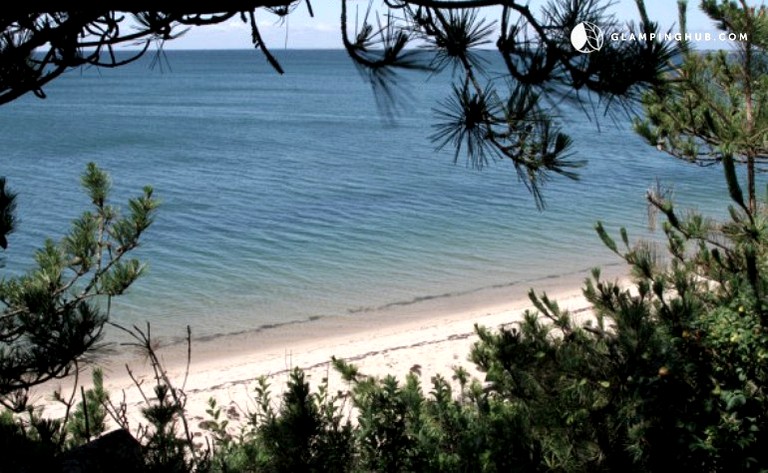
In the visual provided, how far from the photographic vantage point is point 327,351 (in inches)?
439

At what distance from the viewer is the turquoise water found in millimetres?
14008

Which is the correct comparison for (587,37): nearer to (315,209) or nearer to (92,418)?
(92,418)

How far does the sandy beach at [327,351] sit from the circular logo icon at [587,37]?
18.5 ft

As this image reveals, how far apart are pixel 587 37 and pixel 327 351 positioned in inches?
348

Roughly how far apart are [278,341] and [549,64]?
9538 mm

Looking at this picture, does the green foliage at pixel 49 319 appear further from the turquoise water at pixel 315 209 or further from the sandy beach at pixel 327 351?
the sandy beach at pixel 327 351

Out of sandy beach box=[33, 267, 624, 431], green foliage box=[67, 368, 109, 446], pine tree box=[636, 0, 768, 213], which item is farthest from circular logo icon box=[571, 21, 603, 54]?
sandy beach box=[33, 267, 624, 431]

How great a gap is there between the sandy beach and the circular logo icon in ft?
18.5

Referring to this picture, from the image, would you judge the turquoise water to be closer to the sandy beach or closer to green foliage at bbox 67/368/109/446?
the sandy beach

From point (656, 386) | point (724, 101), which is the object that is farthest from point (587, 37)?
point (724, 101)

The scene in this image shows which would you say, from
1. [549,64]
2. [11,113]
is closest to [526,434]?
[549,64]

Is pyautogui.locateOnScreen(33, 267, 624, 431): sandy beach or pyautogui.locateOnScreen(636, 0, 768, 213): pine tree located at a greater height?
pyautogui.locateOnScreen(636, 0, 768, 213): pine tree

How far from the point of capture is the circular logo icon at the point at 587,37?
103 inches

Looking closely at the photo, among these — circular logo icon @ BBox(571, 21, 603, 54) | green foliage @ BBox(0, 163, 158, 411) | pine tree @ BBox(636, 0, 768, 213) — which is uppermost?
circular logo icon @ BBox(571, 21, 603, 54)
